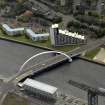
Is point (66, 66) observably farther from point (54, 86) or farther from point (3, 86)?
point (3, 86)

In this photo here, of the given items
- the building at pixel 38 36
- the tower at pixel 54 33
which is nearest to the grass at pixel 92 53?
the tower at pixel 54 33

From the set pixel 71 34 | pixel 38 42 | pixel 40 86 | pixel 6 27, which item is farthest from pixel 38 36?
pixel 40 86

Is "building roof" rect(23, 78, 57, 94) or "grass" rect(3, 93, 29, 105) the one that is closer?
"grass" rect(3, 93, 29, 105)

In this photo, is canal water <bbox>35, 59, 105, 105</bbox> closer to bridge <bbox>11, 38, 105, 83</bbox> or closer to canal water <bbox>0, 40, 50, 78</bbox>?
bridge <bbox>11, 38, 105, 83</bbox>

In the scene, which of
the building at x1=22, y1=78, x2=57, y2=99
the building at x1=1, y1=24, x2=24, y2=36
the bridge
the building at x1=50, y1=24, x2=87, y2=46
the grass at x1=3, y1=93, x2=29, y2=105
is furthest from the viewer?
the building at x1=1, y1=24, x2=24, y2=36

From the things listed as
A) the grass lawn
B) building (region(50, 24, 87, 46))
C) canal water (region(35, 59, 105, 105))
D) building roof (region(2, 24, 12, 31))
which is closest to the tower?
building (region(50, 24, 87, 46))

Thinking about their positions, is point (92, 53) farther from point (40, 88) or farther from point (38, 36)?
point (40, 88)

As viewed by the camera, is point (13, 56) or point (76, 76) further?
point (13, 56)
